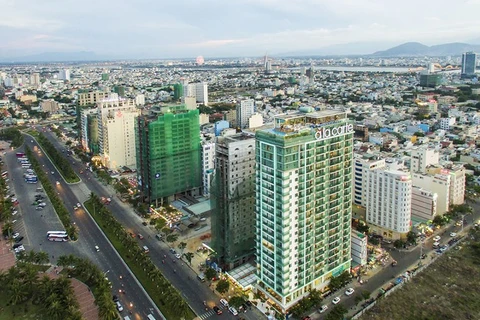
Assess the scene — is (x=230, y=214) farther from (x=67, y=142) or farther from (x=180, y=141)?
(x=67, y=142)

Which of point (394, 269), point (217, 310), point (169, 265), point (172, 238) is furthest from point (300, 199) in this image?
point (172, 238)

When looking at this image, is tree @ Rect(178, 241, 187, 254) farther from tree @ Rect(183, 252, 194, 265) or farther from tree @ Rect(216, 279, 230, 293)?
tree @ Rect(216, 279, 230, 293)

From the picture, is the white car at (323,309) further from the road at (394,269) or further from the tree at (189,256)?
the tree at (189,256)

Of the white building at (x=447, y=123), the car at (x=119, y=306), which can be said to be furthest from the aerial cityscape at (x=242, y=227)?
the white building at (x=447, y=123)

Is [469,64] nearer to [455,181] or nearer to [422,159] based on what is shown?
[422,159]

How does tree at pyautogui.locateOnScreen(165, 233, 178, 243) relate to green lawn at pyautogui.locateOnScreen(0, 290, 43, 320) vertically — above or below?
above

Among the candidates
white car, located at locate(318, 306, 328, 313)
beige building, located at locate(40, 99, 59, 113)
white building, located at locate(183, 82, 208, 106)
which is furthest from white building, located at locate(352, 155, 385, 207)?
beige building, located at locate(40, 99, 59, 113)
